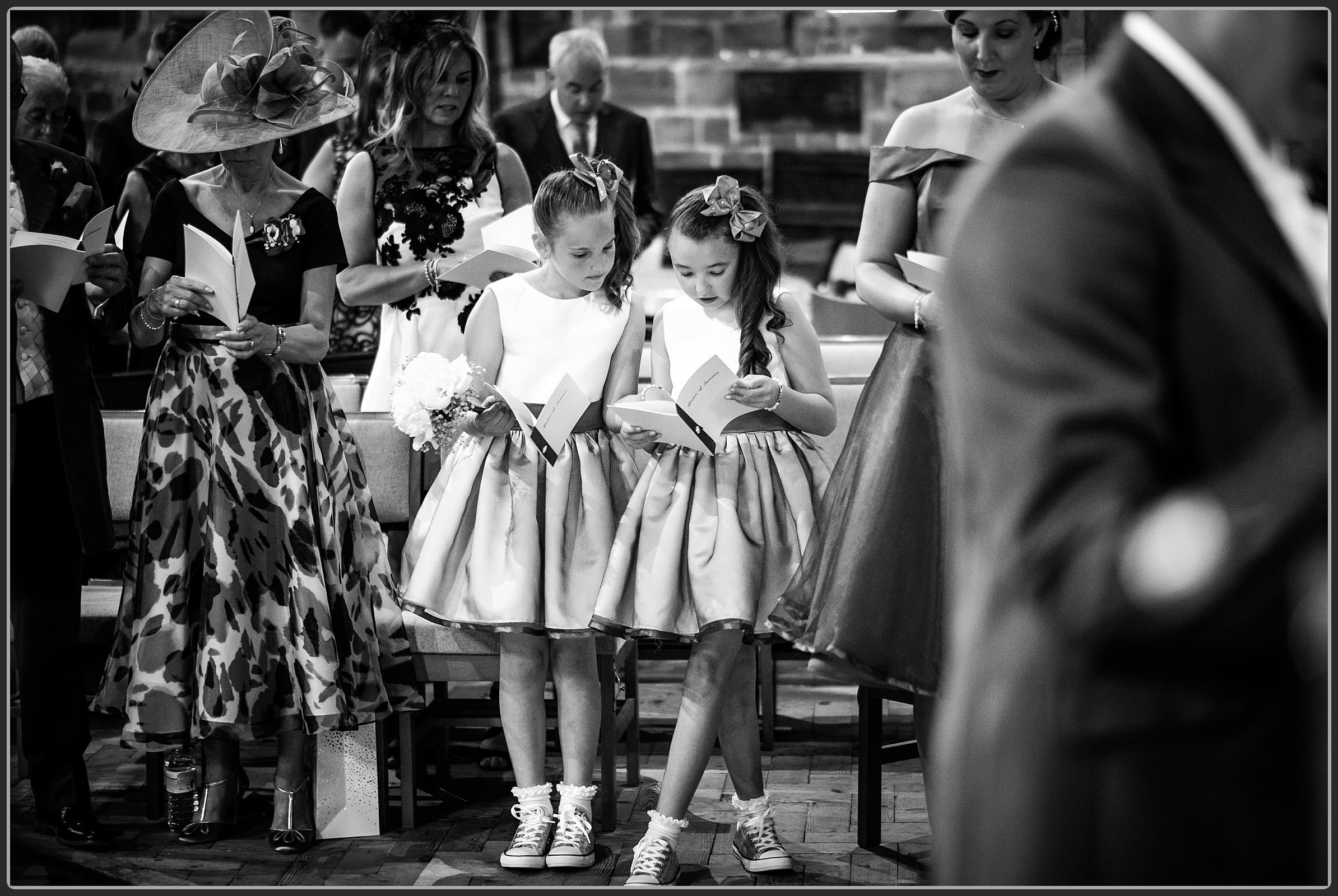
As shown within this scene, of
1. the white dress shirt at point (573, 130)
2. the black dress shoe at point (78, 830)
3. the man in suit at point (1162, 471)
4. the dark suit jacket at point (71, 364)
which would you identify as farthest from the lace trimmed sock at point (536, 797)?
the white dress shirt at point (573, 130)

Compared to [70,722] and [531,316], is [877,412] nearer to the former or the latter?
[531,316]

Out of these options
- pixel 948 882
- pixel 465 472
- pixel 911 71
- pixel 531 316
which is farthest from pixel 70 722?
pixel 911 71

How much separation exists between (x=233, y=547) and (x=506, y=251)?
958 mm

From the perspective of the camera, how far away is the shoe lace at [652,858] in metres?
3.14

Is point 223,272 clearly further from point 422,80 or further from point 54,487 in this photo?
point 422,80

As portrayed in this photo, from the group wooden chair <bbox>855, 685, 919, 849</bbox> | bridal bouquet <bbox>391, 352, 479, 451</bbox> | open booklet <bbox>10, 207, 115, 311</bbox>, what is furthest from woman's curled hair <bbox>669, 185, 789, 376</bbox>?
open booklet <bbox>10, 207, 115, 311</bbox>

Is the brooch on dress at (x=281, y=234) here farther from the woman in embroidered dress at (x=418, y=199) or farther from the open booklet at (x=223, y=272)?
the woman in embroidered dress at (x=418, y=199)

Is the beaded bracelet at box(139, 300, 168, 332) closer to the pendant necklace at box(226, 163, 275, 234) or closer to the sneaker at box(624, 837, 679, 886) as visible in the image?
the pendant necklace at box(226, 163, 275, 234)

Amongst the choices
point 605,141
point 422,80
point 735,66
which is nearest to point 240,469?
point 422,80

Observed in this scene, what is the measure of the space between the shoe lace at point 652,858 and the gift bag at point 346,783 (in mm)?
745

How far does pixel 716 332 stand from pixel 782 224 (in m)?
4.50

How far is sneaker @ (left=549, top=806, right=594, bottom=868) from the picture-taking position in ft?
10.8

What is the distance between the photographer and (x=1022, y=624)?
0.98 metres

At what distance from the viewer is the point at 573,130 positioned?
568 centimetres
